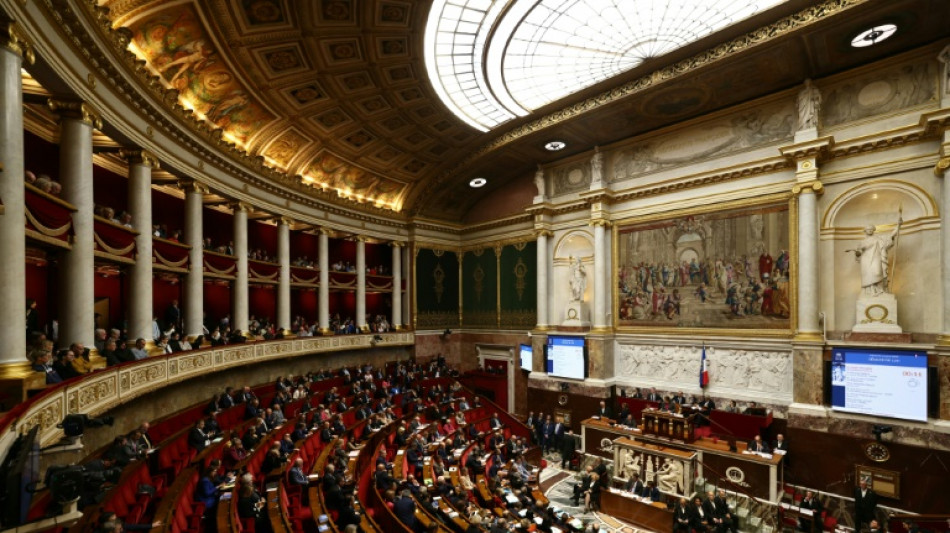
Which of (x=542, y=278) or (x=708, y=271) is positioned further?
(x=542, y=278)

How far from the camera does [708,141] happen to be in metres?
16.2

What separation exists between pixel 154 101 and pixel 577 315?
51.3ft

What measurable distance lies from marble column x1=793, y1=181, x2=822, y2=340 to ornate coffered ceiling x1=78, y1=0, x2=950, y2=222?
12.3ft

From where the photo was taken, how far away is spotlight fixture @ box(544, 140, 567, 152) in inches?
740

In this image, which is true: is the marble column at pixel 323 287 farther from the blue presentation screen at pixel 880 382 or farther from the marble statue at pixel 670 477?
the blue presentation screen at pixel 880 382

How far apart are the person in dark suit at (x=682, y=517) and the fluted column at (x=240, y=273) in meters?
13.5

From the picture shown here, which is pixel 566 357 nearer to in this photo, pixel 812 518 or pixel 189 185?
pixel 812 518

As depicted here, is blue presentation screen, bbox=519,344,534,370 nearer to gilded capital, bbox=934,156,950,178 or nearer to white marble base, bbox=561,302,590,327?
white marble base, bbox=561,302,590,327

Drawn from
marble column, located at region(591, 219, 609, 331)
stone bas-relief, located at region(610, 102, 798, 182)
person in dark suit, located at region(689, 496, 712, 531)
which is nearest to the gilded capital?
stone bas-relief, located at region(610, 102, 798, 182)

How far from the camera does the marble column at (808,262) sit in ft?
43.4

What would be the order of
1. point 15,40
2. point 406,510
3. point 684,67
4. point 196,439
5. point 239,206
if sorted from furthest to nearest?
point 239,206, point 684,67, point 196,439, point 406,510, point 15,40

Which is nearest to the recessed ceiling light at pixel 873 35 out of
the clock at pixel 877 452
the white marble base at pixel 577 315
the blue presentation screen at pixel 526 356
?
the clock at pixel 877 452

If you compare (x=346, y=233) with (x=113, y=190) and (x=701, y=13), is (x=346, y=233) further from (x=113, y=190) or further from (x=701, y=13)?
(x=701, y=13)

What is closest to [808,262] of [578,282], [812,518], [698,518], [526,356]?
[812,518]
